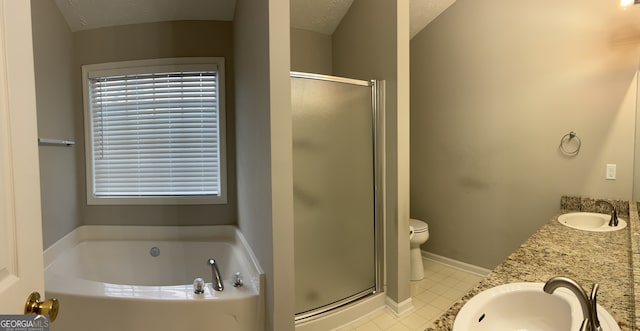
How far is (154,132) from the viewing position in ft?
8.41

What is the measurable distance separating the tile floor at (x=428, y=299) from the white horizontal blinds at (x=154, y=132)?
1.80 m

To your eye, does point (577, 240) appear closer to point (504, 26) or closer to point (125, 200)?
point (504, 26)

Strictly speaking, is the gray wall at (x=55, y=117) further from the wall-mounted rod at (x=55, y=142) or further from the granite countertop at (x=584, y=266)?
the granite countertop at (x=584, y=266)

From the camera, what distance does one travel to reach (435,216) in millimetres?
2967

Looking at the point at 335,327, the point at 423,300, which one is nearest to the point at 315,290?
the point at 335,327

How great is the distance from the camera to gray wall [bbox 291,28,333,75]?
2.70 m

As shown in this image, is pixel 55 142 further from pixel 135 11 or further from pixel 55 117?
pixel 135 11

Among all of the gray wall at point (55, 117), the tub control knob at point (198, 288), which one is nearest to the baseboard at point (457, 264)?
the tub control knob at point (198, 288)

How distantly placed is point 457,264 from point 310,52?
2.51 metres

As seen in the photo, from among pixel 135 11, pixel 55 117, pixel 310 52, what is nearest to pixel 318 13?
pixel 310 52

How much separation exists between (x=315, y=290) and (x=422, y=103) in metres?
2.12

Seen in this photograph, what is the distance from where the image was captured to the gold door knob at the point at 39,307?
2.27 ft

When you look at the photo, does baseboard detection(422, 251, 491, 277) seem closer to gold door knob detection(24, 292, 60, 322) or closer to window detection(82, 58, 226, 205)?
window detection(82, 58, 226, 205)

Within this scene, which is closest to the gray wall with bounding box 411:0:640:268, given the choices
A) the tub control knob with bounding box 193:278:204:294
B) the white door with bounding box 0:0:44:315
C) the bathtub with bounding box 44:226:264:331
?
the bathtub with bounding box 44:226:264:331
